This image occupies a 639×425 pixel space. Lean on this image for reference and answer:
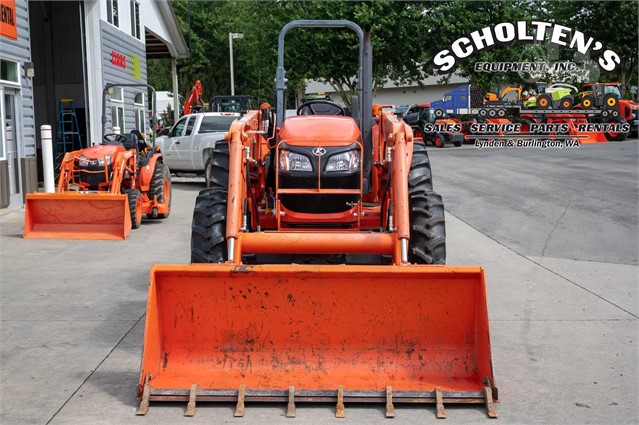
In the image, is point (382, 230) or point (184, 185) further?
point (184, 185)

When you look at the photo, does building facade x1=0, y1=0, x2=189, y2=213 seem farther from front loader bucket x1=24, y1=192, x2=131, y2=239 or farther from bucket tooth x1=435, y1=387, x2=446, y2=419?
bucket tooth x1=435, y1=387, x2=446, y2=419

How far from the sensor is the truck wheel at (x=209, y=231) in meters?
6.42

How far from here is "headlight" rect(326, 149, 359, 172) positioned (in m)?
6.68

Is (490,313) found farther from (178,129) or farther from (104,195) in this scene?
(178,129)

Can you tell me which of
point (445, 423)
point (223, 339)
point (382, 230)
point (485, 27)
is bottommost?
point (445, 423)

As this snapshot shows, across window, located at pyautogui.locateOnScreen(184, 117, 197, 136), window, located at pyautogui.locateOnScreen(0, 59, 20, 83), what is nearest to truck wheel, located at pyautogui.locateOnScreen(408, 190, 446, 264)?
window, located at pyautogui.locateOnScreen(0, 59, 20, 83)

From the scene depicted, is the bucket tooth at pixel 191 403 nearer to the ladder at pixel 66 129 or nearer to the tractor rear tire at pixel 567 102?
the ladder at pixel 66 129

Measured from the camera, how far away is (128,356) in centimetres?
619

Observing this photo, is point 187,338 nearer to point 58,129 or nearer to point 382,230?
point 382,230

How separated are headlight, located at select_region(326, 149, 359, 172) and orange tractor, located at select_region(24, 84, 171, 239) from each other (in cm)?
604

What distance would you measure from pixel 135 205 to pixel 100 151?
1179 millimetres

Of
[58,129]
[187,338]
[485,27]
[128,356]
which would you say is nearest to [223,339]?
[187,338]

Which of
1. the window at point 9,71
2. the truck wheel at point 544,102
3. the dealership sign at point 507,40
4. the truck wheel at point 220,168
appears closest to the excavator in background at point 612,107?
the truck wheel at point 544,102

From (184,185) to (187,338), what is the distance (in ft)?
52.2
